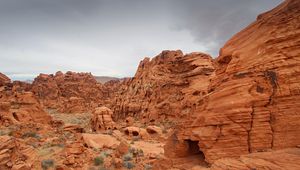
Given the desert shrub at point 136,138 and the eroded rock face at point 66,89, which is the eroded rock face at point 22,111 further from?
the eroded rock face at point 66,89

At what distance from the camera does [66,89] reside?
75.7m

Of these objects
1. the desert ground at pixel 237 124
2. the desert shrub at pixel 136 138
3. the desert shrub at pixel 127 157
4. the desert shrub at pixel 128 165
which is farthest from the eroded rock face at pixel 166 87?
the desert shrub at pixel 128 165

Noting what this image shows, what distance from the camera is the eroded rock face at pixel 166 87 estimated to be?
114ft

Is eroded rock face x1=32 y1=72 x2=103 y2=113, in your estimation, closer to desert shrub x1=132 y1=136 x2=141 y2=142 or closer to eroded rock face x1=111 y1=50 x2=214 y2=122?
eroded rock face x1=111 y1=50 x2=214 y2=122

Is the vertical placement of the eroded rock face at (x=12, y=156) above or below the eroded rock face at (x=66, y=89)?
below

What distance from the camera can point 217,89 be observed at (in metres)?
8.62

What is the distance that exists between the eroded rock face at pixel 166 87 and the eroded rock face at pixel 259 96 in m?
22.9

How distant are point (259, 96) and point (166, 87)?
102ft

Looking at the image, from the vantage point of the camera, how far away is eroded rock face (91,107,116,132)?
93.9 ft

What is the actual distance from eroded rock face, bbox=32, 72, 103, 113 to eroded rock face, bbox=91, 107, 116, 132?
3002cm

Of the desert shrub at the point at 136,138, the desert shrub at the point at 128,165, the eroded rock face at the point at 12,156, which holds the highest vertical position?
the eroded rock face at the point at 12,156

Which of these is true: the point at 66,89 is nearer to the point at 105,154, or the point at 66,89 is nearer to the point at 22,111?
the point at 22,111

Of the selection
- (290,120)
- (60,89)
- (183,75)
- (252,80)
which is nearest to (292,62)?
(252,80)

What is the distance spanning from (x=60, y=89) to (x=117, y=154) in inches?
2556
